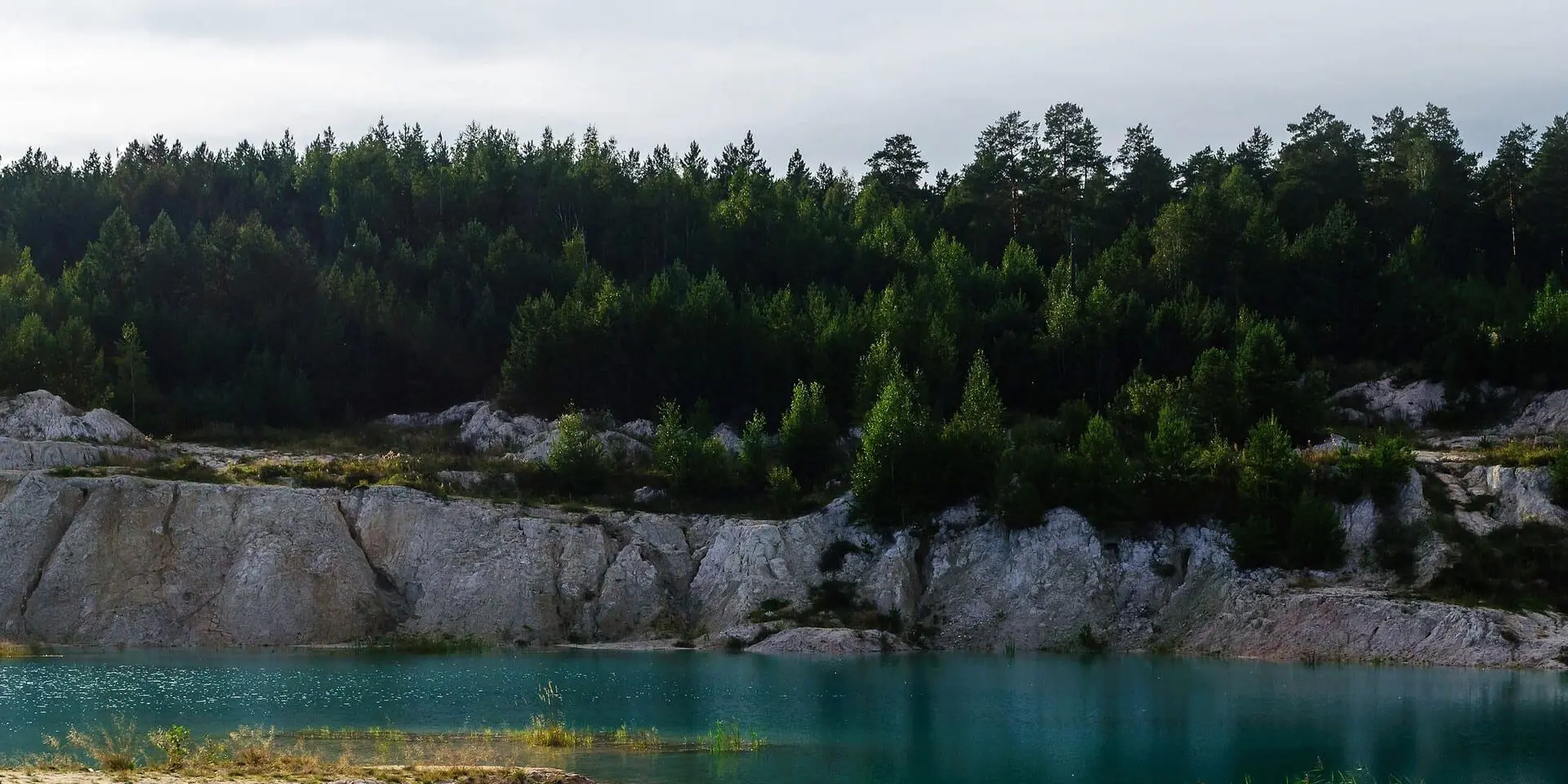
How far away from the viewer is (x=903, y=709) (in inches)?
2082

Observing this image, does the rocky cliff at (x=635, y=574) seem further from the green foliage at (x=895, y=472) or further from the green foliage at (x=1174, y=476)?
the green foliage at (x=1174, y=476)

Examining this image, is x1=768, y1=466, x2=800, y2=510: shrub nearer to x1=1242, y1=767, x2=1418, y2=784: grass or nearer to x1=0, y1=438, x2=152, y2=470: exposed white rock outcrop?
x1=0, y1=438, x2=152, y2=470: exposed white rock outcrop

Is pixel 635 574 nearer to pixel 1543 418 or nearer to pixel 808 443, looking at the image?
pixel 808 443

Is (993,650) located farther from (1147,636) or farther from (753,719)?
(753,719)

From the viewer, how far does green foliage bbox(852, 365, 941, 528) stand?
3260 inches

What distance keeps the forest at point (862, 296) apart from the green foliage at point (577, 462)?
474 centimetres

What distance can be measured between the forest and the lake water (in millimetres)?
18376

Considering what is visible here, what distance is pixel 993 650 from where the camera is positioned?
7600 cm

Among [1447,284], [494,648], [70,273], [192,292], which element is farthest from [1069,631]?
[70,273]

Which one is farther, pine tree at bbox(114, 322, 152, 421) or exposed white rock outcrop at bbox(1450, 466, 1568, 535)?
pine tree at bbox(114, 322, 152, 421)

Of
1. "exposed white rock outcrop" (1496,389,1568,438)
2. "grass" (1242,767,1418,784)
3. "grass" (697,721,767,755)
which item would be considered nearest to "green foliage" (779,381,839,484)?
"exposed white rock outcrop" (1496,389,1568,438)

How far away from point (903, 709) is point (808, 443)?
127ft

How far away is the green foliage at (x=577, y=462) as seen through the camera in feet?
288

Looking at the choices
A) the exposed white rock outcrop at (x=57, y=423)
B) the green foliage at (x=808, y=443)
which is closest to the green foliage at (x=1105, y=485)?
the green foliage at (x=808, y=443)
